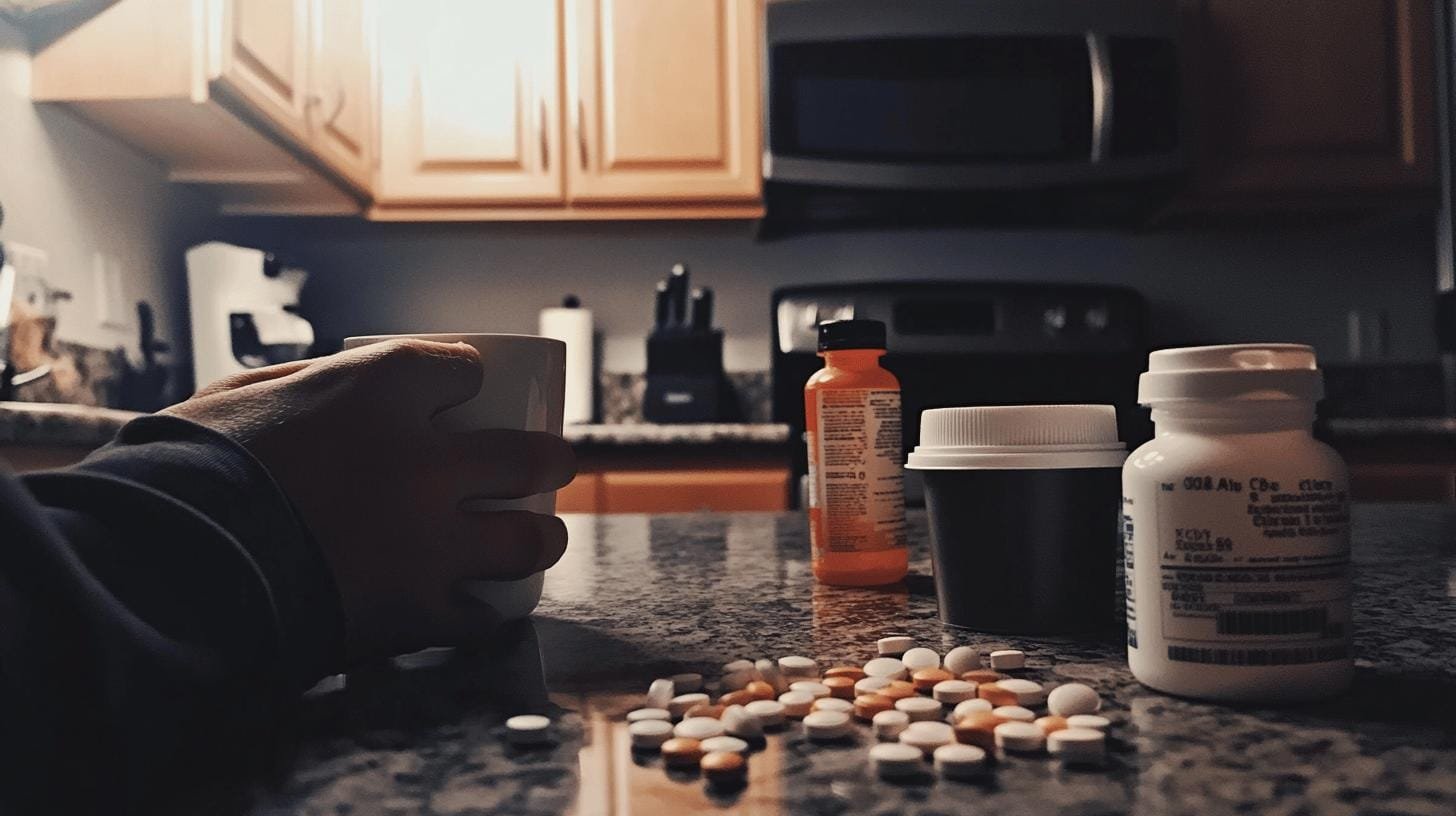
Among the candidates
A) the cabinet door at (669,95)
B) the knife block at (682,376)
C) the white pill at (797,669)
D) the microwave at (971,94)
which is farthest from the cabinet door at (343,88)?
the white pill at (797,669)

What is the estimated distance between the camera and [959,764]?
31 cm

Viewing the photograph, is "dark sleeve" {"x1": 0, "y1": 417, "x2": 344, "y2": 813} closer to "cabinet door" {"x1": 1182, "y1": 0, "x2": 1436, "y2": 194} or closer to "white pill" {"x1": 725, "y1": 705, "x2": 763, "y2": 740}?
"white pill" {"x1": 725, "y1": 705, "x2": 763, "y2": 740}

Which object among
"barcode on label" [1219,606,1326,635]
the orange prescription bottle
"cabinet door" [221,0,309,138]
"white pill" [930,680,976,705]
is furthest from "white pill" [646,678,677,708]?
"cabinet door" [221,0,309,138]

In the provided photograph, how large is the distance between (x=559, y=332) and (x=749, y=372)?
536mm

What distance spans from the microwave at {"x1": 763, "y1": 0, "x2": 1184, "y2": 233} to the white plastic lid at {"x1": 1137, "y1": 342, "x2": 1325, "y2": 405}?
1955 millimetres

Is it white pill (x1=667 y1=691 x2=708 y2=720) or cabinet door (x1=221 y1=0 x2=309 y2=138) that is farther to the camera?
cabinet door (x1=221 y1=0 x2=309 y2=138)

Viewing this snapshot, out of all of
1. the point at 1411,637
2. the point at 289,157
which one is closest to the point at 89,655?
the point at 1411,637

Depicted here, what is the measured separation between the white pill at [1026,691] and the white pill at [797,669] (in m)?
0.08

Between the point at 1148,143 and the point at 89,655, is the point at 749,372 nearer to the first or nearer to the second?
the point at 1148,143

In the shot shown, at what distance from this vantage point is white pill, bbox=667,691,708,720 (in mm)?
387

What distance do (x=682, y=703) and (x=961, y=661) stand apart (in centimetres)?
14

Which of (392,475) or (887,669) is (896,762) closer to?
(887,669)

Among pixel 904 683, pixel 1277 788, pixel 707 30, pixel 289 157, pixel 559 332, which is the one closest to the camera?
pixel 1277 788

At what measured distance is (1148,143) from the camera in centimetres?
227
